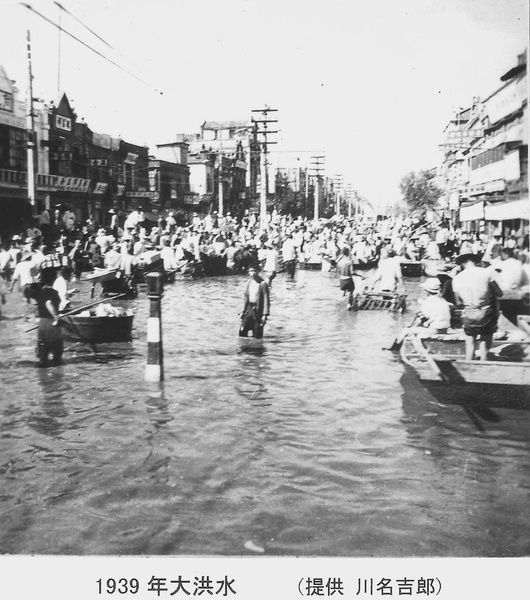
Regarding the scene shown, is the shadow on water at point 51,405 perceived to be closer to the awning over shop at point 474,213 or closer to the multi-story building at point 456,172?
the awning over shop at point 474,213

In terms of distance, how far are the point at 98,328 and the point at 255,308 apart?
2.61m

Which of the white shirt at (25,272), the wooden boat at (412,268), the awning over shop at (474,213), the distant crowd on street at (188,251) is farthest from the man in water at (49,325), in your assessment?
the awning over shop at (474,213)

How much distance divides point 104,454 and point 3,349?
185 inches

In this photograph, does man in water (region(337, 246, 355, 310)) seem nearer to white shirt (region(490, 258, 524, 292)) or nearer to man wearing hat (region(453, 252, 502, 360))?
white shirt (region(490, 258, 524, 292))

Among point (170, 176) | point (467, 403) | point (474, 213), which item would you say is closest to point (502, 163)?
point (474, 213)

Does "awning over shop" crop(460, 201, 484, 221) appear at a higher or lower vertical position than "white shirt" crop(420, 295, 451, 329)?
higher

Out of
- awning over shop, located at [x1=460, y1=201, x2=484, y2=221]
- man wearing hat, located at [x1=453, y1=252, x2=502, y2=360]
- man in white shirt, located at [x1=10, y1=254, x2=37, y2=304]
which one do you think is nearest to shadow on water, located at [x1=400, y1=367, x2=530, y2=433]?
man wearing hat, located at [x1=453, y1=252, x2=502, y2=360]

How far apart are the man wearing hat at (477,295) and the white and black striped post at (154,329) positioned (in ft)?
11.2

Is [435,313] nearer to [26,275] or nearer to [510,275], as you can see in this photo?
[510,275]

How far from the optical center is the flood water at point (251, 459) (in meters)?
4.58

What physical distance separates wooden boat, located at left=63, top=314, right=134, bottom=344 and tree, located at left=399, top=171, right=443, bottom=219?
182 feet

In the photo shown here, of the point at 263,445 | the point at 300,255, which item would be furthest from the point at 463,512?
the point at 300,255

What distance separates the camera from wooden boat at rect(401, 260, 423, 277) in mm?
21600

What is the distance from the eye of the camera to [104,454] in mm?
6078
